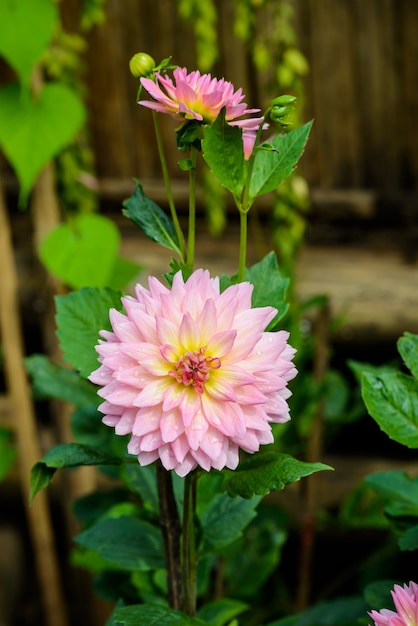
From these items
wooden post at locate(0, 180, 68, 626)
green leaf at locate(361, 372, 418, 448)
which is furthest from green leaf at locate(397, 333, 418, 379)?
wooden post at locate(0, 180, 68, 626)

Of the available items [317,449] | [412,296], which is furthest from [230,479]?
[412,296]

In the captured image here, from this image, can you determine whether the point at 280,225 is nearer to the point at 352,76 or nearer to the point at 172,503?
the point at 352,76

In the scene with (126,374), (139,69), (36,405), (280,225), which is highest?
(139,69)

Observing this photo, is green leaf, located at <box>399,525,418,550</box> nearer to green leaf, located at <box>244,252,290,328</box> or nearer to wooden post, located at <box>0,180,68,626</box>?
green leaf, located at <box>244,252,290,328</box>

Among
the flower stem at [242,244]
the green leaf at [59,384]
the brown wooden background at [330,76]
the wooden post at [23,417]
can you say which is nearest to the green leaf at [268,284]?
the flower stem at [242,244]

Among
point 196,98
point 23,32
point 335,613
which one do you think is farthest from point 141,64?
point 23,32
